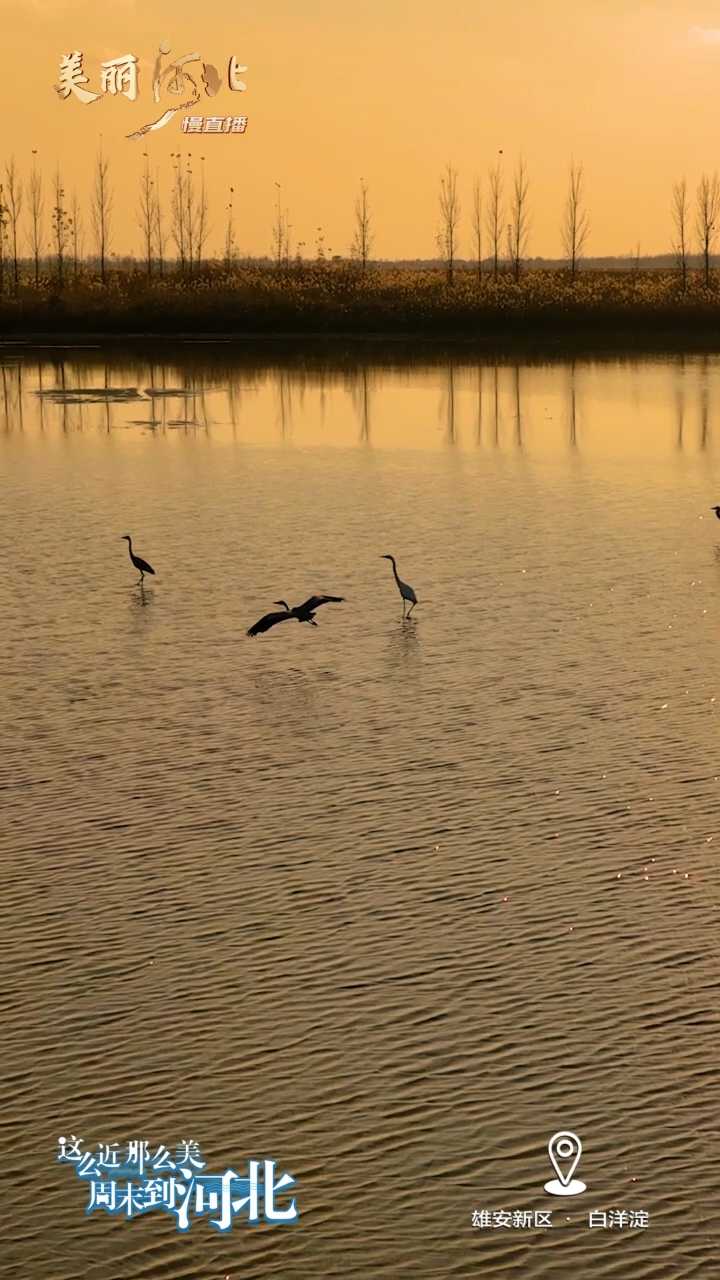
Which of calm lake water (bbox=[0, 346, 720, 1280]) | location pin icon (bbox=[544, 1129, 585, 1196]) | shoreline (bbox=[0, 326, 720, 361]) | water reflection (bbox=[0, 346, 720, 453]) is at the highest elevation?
shoreline (bbox=[0, 326, 720, 361])

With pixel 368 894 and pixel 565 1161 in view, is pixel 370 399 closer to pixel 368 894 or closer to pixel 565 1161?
pixel 368 894

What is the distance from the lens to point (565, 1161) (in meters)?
9.26

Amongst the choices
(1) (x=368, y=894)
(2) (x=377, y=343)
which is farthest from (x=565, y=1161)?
(2) (x=377, y=343)

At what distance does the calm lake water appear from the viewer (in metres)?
8.99

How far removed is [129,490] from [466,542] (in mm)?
9471

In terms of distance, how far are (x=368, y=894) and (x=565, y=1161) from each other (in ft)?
12.8

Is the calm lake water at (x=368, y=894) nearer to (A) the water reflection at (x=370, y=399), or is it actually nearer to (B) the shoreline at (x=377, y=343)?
(A) the water reflection at (x=370, y=399)

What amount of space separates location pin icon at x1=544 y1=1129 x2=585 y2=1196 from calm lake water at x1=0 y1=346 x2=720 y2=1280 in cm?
7

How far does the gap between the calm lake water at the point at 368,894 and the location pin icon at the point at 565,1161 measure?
65mm

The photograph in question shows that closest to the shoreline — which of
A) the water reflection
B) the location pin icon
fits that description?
the water reflection

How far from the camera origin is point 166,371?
7331 cm

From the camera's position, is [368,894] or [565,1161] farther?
[368,894]

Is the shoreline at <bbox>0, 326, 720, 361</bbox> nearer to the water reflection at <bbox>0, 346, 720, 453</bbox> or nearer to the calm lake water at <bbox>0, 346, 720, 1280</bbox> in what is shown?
the water reflection at <bbox>0, 346, 720, 453</bbox>

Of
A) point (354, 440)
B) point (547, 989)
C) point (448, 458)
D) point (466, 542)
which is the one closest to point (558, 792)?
point (547, 989)
